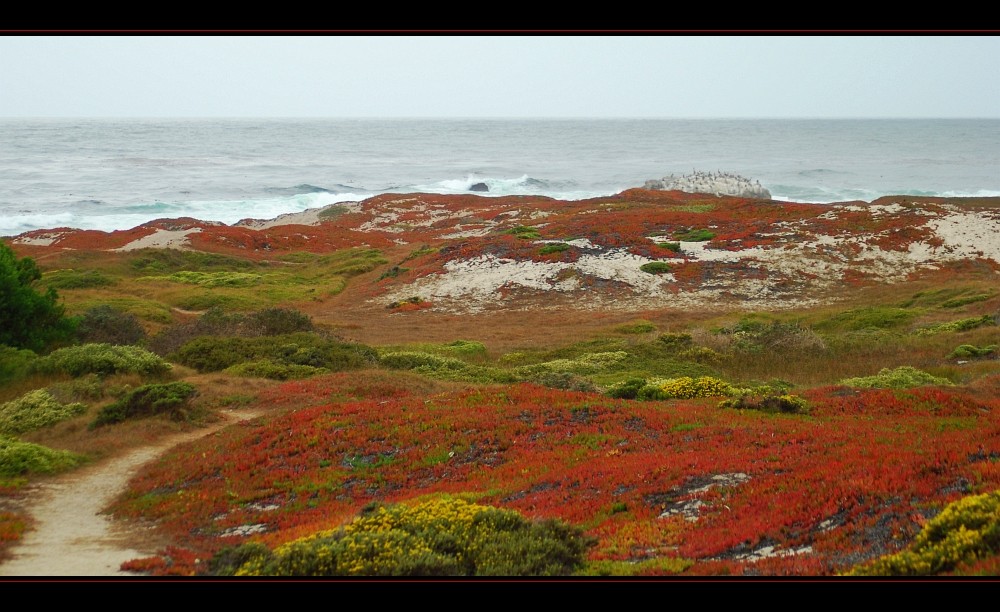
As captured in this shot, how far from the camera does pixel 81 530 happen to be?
10.3 m

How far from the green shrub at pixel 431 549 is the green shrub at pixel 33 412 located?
10.7 metres

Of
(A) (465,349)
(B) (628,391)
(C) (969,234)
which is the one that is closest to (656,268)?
(A) (465,349)

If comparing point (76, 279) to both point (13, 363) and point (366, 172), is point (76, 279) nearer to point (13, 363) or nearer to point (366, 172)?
point (13, 363)

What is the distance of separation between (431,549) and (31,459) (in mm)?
9906

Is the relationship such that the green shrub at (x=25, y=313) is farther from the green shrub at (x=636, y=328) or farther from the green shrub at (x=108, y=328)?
the green shrub at (x=636, y=328)

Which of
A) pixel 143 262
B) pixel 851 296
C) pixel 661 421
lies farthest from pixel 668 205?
pixel 661 421

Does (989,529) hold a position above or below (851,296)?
above

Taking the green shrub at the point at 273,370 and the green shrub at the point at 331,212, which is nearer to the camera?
the green shrub at the point at 273,370

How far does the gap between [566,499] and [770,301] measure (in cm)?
3071

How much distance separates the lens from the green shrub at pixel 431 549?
7020mm

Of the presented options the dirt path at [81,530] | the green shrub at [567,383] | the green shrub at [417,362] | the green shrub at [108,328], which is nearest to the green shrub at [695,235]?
the green shrub at [417,362]
